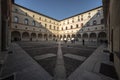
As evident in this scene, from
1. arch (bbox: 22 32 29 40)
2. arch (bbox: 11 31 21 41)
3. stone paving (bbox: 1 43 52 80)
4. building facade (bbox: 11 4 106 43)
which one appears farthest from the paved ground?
arch (bbox: 22 32 29 40)

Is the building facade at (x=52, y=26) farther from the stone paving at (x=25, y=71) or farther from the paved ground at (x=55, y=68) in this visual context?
the stone paving at (x=25, y=71)

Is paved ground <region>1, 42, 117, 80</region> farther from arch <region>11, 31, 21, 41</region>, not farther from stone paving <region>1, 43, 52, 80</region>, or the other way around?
arch <region>11, 31, 21, 41</region>

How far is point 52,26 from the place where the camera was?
45531 mm

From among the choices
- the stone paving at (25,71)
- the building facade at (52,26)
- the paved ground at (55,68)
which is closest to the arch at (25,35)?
the building facade at (52,26)

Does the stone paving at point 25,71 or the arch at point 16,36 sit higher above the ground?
the arch at point 16,36

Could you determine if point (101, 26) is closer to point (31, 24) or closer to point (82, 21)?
point (82, 21)

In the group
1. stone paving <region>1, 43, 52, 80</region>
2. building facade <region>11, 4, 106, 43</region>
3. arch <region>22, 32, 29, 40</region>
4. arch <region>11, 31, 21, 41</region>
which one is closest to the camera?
stone paving <region>1, 43, 52, 80</region>

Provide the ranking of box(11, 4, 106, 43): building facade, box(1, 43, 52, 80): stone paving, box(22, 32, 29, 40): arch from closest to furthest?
box(1, 43, 52, 80): stone paving, box(11, 4, 106, 43): building facade, box(22, 32, 29, 40): arch

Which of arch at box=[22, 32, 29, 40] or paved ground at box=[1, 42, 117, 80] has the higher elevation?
arch at box=[22, 32, 29, 40]

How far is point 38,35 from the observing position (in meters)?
37.9

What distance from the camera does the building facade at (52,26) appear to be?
2917 centimetres

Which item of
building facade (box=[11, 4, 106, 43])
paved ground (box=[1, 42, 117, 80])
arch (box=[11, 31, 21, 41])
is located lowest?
paved ground (box=[1, 42, 117, 80])

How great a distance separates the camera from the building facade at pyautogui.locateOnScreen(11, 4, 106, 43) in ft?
95.7

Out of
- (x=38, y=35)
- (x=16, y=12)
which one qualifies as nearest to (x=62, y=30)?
(x=38, y=35)
